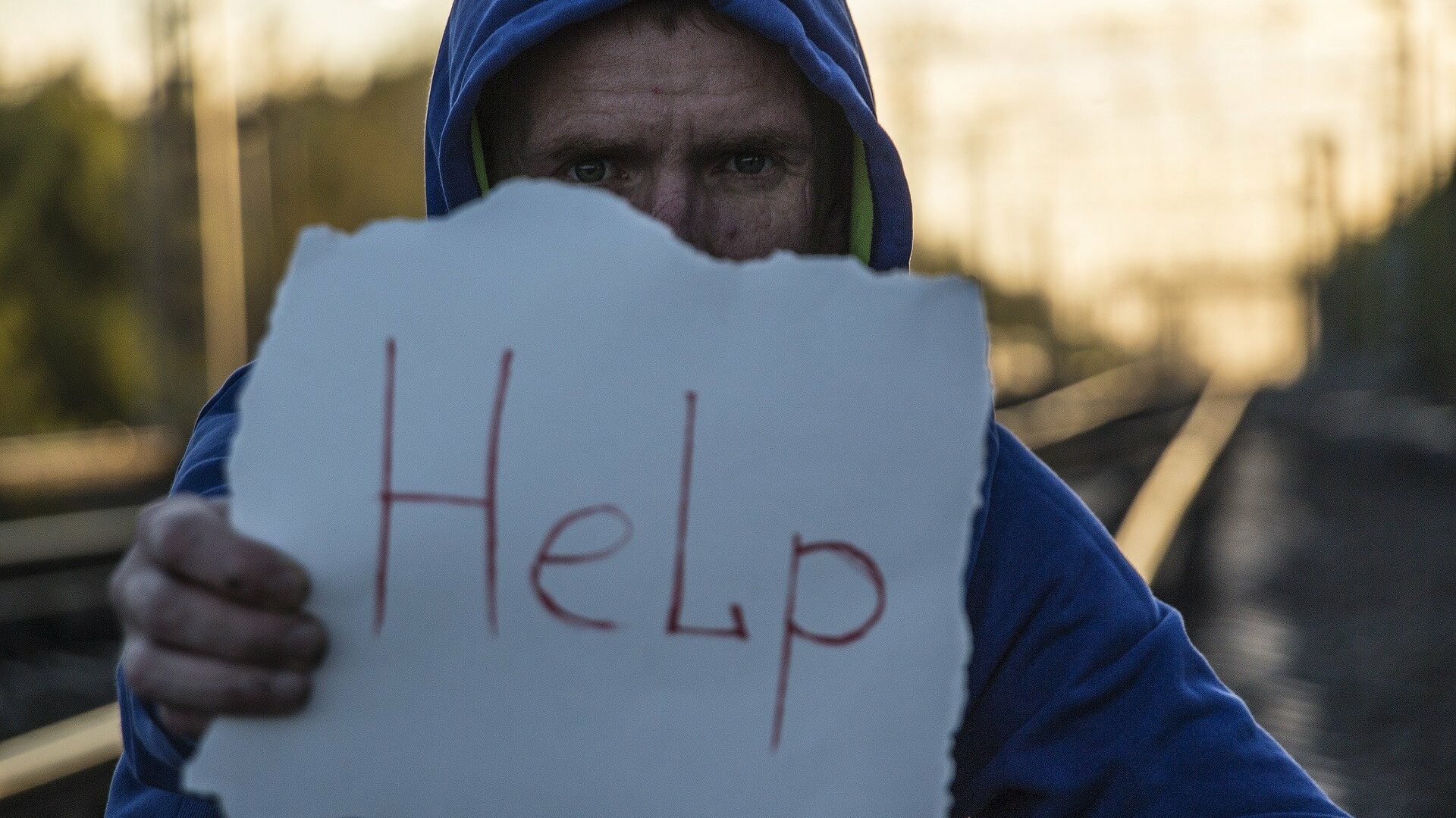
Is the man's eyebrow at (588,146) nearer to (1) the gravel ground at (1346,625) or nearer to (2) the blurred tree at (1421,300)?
(1) the gravel ground at (1346,625)

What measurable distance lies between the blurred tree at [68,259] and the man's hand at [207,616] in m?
30.7

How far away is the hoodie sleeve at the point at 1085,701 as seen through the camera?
1.10 metres

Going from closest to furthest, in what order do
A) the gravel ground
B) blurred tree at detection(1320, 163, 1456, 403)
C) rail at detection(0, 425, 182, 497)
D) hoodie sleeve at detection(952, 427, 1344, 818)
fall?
1. hoodie sleeve at detection(952, 427, 1344, 818)
2. the gravel ground
3. rail at detection(0, 425, 182, 497)
4. blurred tree at detection(1320, 163, 1456, 403)

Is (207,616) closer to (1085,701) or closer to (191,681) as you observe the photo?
(191,681)

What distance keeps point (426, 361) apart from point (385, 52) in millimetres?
50026

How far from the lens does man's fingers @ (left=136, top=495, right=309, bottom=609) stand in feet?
2.70

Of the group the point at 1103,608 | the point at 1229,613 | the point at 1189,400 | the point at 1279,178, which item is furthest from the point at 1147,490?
the point at 1279,178

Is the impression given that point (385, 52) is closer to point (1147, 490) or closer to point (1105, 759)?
point (1147, 490)

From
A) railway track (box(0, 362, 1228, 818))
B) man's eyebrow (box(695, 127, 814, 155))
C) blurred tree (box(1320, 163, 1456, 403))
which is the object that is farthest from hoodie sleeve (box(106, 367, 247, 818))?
blurred tree (box(1320, 163, 1456, 403))

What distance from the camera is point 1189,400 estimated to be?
3484cm

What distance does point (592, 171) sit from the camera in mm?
1202

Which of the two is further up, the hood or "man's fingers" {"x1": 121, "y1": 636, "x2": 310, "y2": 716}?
the hood

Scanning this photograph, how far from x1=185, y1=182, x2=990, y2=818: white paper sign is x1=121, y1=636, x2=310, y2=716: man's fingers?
0.04 metres

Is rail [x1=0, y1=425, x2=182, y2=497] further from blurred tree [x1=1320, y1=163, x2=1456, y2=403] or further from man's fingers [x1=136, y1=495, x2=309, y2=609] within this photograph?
blurred tree [x1=1320, y1=163, x2=1456, y2=403]
